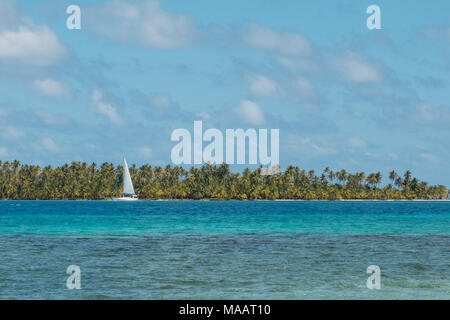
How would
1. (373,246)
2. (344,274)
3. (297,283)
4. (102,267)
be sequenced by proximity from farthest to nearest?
(373,246) → (102,267) → (344,274) → (297,283)

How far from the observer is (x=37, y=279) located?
2909cm

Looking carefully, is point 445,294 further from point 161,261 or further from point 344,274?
point 161,261

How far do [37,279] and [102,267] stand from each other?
5.20 meters

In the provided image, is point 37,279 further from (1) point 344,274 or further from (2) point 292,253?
(2) point 292,253

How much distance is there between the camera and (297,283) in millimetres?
28828

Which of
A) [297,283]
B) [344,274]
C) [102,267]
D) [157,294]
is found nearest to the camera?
[157,294]

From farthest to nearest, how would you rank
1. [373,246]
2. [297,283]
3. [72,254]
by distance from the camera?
1. [373,246]
2. [72,254]
3. [297,283]

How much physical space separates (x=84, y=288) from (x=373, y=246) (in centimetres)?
2872

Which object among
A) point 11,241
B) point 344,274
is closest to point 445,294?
point 344,274
